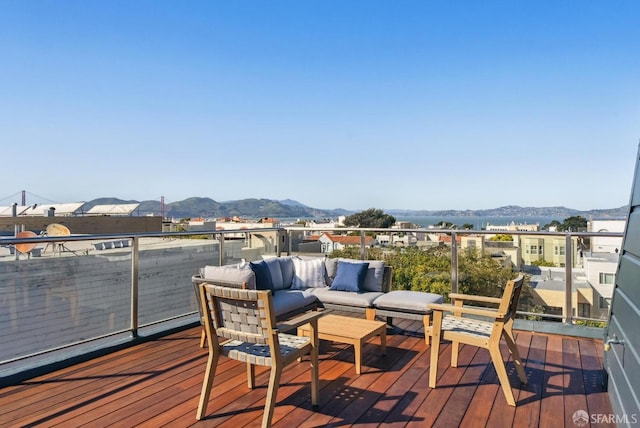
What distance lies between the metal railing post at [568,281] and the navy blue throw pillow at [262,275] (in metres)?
3.40

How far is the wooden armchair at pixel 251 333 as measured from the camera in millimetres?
2072

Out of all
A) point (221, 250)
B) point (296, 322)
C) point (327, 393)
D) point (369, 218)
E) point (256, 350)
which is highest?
point (369, 218)

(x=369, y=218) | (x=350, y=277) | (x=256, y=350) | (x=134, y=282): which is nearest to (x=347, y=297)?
(x=350, y=277)

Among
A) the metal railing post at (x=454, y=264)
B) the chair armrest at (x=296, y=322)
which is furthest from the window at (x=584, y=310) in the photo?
the chair armrest at (x=296, y=322)

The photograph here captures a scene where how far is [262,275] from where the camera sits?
4320 millimetres

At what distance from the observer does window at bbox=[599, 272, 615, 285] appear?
347cm

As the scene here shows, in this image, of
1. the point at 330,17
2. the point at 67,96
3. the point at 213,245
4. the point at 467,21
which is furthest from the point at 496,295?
the point at 67,96

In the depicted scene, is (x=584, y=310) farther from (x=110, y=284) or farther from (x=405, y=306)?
(x=110, y=284)

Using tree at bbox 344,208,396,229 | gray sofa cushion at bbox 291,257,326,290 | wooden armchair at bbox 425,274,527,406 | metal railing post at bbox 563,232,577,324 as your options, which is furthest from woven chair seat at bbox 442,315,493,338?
tree at bbox 344,208,396,229

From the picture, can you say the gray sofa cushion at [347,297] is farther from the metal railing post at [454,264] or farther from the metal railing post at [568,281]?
the metal railing post at [568,281]

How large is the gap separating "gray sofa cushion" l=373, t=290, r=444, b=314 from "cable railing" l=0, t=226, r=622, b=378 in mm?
827

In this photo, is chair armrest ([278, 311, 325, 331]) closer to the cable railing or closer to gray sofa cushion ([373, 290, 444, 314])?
gray sofa cushion ([373, 290, 444, 314])

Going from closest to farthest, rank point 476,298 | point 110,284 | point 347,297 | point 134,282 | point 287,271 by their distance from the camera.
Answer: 1. point 476,298
2. point 110,284
3. point 134,282
4. point 347,297
5. point 287,271

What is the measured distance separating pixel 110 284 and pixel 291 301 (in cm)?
181
